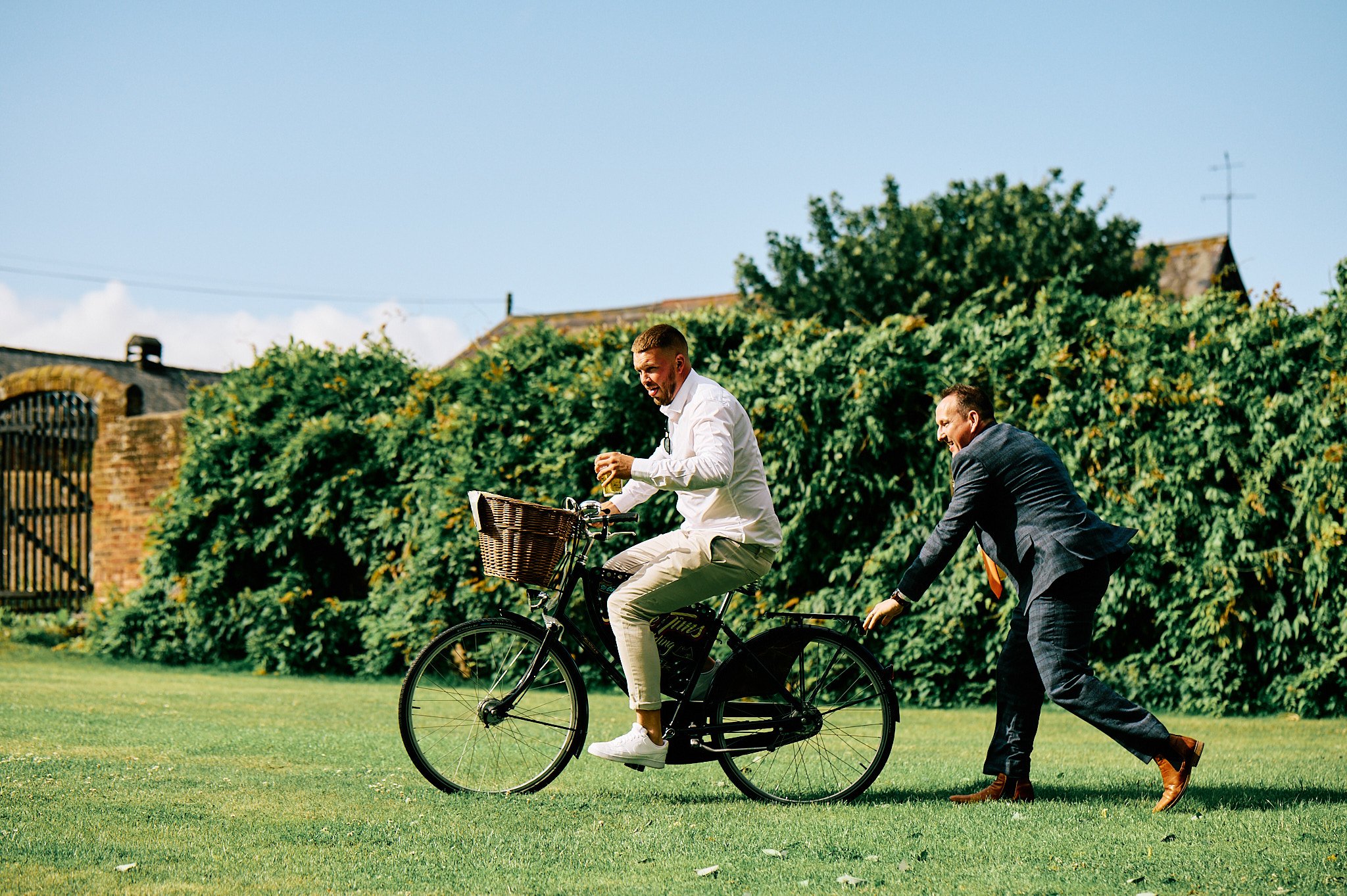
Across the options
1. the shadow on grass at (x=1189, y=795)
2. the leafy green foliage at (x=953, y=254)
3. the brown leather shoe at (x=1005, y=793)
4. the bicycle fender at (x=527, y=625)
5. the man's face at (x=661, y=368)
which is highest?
the leafy green foliage at (x=953, y=254)

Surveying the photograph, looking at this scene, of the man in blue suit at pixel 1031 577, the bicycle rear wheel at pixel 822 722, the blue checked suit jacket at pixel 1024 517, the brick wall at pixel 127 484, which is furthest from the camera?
the brick wall at pixel 127 484

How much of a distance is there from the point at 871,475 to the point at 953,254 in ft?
50.9

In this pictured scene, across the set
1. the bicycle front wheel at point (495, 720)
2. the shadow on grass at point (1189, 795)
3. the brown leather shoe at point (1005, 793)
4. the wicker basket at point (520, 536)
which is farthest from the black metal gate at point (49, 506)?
the brown leather shoe at point (1005, 793)

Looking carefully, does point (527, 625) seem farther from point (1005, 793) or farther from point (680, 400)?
point (1005, 793)

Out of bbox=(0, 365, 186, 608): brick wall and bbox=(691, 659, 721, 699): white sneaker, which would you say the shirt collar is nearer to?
bbox=(691, 659, 721, 699): white sneaker

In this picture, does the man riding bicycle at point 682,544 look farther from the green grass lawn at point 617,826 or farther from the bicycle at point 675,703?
the green grass lawn at point 617,826

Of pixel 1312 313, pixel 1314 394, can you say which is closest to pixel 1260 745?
pixel 1314 394

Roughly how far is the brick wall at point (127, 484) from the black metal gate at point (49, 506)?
1.83ft

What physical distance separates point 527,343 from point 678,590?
6.45m

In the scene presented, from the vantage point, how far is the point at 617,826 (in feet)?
15.8

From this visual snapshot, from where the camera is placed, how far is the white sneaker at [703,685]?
17.9 ft

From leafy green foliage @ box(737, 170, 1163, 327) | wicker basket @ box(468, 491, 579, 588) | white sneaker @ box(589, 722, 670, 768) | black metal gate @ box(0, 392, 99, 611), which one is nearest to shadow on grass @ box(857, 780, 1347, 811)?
white sneaker @ box(589, 722, 670, 768)

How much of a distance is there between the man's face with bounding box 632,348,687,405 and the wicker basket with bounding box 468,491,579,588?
2.20 ft

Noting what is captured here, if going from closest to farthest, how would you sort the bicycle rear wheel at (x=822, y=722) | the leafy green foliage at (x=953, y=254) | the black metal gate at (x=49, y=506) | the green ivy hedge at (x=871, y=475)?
the bicycle rear wheel at (x=822, y=722) < the green ivy hedge at (x=871, y=475) < the black metal gate at (x=49, y=506) < the leafy green foliage at (x=953, y=254)
